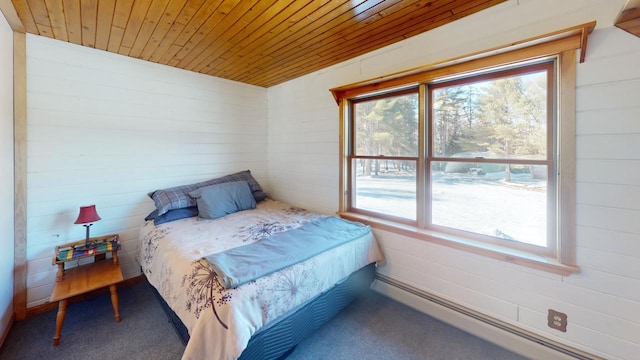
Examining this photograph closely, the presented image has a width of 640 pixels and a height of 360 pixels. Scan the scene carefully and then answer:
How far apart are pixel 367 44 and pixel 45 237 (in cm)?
340

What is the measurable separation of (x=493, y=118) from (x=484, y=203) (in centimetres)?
65

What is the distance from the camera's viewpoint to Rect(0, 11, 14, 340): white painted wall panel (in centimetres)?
182

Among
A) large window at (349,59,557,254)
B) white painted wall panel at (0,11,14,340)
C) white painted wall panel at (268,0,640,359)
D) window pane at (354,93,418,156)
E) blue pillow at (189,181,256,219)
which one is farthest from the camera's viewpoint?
blue pillow at (189,181,256,219)

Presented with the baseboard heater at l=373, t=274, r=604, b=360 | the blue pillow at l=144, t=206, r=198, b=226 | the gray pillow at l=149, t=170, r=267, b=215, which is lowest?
the baseboard heater at l=373, t=274, r=604, b=360

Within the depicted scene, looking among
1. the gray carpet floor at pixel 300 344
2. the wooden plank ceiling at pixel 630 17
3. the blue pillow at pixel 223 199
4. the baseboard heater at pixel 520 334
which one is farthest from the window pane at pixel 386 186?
the wooden plank ceiling at pixel 630 17

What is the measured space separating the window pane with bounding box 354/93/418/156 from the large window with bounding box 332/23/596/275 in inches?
0.4

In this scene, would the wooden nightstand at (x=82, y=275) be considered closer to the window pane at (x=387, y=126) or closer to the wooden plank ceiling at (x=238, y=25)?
the wooden plank ceiling at (x=238, y=25)

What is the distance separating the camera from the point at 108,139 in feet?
8.34

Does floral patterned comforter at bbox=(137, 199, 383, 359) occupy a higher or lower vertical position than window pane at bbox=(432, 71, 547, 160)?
lower

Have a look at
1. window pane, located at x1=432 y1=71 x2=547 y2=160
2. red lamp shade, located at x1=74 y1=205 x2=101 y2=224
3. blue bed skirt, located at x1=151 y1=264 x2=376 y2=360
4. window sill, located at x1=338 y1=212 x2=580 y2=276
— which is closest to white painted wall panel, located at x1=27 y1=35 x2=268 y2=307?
red lamp shade, located at x1=74 y1=205 x2=101 y2=224

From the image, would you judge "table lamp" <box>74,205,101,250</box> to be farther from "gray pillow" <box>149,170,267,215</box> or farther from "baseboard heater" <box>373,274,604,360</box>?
"baseboard heater" <box>373,274,604,360</box>

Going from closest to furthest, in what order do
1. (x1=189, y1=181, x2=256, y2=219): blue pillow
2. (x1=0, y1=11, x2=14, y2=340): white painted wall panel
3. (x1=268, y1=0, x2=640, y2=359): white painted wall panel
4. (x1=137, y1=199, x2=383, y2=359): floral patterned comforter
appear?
(x1=137, y1=199, x2=383, y2=359): floral patterned comforter < (x1=268, y1=0, x2=640, y2=359): white painted wall panel < (x1=0, y1=11, x2=14, y2=340): white painted wall panel < (x1=189, y1=181, x2=256, y2=219): blue pillow

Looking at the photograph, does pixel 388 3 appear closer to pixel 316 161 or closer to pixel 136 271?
pixel 316 161

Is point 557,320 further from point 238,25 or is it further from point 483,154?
point 238,25
